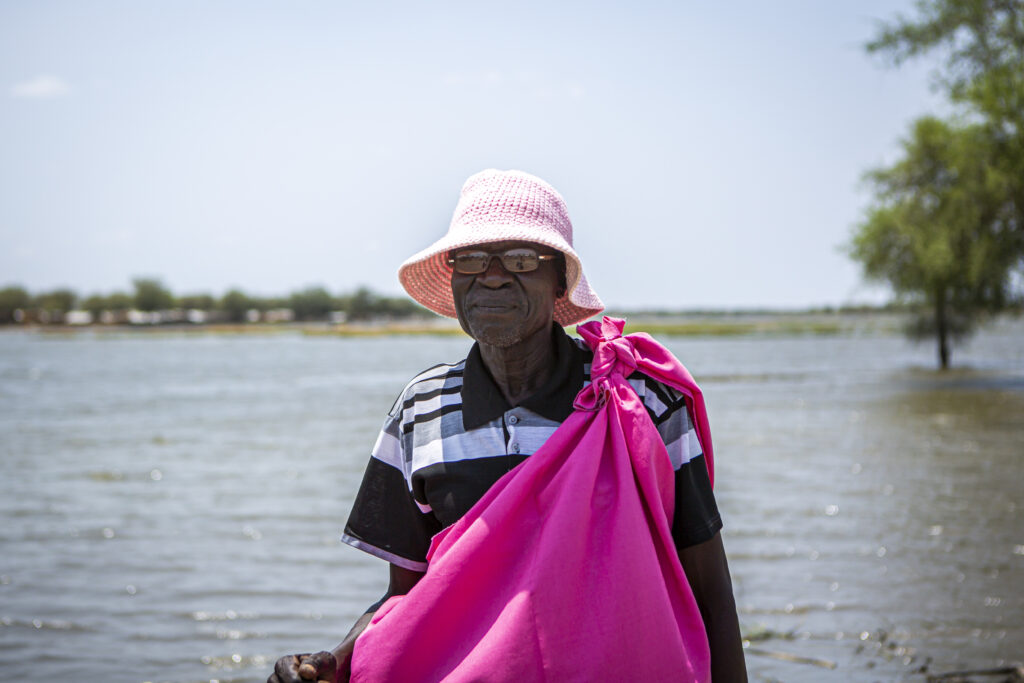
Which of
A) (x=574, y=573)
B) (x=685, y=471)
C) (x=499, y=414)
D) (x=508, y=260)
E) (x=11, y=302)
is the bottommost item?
(x=574, y=573)

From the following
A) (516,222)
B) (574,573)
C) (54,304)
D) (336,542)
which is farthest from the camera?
(54,304)

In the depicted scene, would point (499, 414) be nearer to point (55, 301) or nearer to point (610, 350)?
point (610, 350)

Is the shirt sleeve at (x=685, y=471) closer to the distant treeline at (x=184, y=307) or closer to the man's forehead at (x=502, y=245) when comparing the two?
the man's forehead at (x=502, y=245)

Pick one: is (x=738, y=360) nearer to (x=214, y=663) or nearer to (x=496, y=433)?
(x=214, y=663)

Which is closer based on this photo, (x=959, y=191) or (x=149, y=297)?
(x=959, y=191)

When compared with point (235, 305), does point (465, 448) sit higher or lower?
lower

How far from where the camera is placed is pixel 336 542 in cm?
867

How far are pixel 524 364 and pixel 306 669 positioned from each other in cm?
92

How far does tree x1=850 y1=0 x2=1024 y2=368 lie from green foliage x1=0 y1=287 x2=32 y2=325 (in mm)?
165915

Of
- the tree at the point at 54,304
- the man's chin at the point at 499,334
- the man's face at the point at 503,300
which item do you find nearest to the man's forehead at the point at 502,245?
the man's face at the point at 503,300

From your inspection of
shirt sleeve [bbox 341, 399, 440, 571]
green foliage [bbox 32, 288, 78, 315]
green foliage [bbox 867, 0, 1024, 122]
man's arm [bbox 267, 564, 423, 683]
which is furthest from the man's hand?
green foliage [bbox 32, 288, 78, 315]

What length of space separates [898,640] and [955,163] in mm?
18570

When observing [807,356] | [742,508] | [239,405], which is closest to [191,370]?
[239,405]

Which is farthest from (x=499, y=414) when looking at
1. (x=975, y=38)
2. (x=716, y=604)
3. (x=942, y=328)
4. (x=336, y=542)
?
(x=942, y=328)
